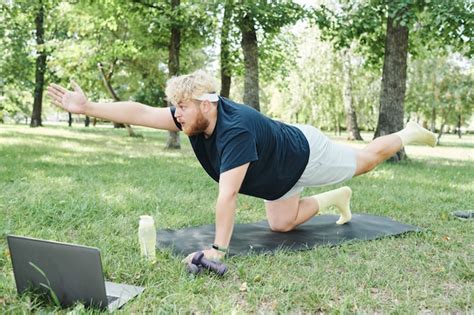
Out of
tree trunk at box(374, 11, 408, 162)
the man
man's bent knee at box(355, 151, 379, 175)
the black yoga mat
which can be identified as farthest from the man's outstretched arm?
tree trunk at box(374, 11, 408, 162)

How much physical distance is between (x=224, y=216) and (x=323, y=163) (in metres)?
1.07

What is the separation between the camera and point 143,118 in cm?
328

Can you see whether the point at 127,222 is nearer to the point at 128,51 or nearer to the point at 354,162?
the point at 354,162

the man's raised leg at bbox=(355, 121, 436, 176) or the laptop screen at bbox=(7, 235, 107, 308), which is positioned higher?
the man's raised leg at bbox=(355, 121, 436, 176)

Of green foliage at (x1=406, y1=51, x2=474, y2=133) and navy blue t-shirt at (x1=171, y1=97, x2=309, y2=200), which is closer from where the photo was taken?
navy blue t-shirt at (x1=171, y1=97, x2=309, y2=200)

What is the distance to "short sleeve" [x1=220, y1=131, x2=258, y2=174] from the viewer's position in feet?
9.30

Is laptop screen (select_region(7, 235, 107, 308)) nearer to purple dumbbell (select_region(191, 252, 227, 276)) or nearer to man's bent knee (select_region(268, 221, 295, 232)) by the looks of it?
purple dumbbell (select_region(191, 252, 227, 276))

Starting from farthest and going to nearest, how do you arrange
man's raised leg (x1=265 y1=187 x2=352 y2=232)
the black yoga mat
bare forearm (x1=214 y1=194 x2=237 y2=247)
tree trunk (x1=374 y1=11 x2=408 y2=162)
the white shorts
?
tree trunk (x1=374 y1=11 x2=408 y2=162) → man's raised leg (x1=265 y1=187 x2=352 y2=232) → the white shorts → the black yoga mat → bare forearm (x1=214 y1=194 x2=237 y2=247)

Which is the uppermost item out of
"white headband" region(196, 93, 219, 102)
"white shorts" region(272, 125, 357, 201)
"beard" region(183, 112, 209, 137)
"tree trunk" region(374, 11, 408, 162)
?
"tree trunk" region(374, 11, 408, 162)

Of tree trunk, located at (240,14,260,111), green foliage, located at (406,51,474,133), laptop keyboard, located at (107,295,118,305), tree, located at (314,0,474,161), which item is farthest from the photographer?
green foliage, located at (406,51,474,133)

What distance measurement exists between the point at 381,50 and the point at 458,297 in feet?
29.9

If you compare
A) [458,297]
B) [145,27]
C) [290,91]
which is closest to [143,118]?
[458,297]

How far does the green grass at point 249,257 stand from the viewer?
2346 millimetres

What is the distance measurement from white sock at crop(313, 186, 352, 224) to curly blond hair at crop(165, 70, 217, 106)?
1.46 metres
